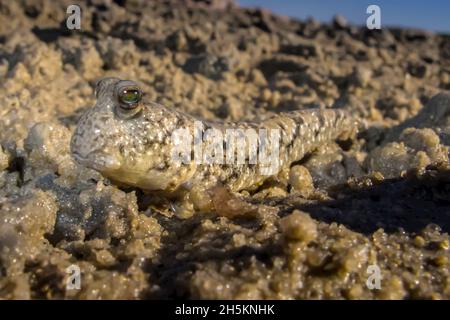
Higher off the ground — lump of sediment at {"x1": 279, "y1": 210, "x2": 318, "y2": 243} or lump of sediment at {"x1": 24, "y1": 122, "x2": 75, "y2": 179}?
lump of sediment at {"x1": 24, "y1": 122, "x2": 75, "y2": 179}

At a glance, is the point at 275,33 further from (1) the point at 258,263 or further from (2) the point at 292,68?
(1) the point at 258,263

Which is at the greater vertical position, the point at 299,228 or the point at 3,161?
the point at 3,161

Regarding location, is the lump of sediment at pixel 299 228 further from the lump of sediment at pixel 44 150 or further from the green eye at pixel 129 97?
the lump of sediment at pixel 44 150

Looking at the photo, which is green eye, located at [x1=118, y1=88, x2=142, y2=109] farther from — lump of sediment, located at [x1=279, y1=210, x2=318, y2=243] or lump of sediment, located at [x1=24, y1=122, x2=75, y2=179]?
lump of sediment, located at [x1=279, y1=210, x2=318, y2=243]

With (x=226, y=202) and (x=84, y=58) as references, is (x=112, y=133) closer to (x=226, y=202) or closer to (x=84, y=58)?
(x=226, y=202)

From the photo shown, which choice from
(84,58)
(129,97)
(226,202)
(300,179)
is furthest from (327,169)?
(84,58)

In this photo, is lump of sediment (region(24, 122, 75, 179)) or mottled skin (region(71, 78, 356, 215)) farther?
lump of sediment (region(24, 122, 75, 179))

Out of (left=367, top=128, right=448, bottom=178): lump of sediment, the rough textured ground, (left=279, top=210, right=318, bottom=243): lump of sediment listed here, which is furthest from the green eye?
(left=367, top=128, right=448, bottom=178): lump of sediment
